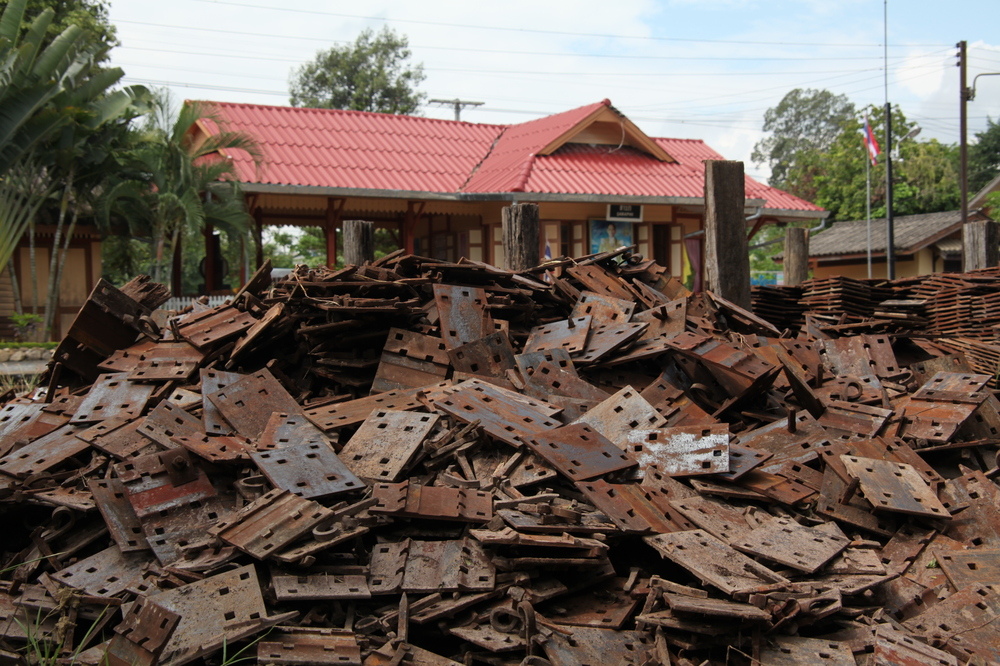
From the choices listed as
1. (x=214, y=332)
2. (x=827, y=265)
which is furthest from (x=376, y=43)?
(x=214, y=332)

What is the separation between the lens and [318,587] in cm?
367

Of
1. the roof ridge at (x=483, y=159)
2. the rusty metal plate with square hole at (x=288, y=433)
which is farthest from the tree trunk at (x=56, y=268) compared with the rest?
the rusty metal plate with square hole at (x=288, y=433)

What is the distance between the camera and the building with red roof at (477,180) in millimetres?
16516

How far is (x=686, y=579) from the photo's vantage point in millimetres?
4035

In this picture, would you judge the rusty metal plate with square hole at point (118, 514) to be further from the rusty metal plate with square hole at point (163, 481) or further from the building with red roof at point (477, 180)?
the building with red roof at point (477, 180)

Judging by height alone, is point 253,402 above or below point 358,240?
below

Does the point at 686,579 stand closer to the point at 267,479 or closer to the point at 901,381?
the point at 267,479

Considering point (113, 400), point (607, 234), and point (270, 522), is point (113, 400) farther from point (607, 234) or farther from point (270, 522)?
point (607, 234)

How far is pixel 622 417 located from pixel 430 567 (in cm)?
181

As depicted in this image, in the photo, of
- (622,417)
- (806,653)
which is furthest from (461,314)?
(806,653)

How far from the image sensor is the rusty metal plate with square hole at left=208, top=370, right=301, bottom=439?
5129mm

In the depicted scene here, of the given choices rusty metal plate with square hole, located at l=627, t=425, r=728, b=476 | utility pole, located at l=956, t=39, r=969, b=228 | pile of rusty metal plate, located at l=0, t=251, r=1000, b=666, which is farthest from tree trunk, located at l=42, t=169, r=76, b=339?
utility pole, located at l=956, t=39, r=969, b=228

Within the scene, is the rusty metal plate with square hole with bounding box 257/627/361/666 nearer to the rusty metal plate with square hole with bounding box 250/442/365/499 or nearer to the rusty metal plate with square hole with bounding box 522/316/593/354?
the rusty metal plate with square hole with bounding box 250/442/365/499

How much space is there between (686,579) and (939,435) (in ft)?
8.03
